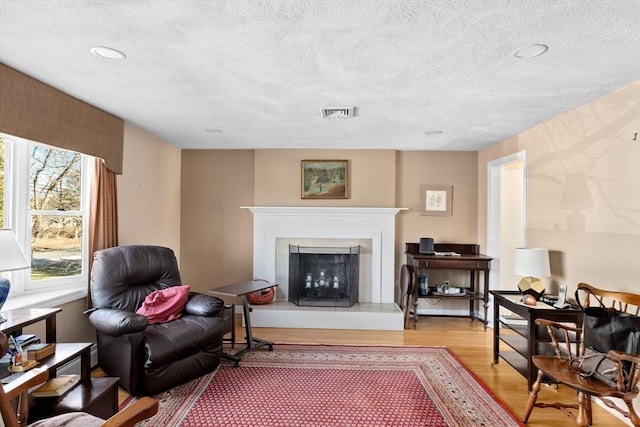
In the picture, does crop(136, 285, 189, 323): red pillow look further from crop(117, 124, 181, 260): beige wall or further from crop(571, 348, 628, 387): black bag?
crop(571, 348, 628, 387): black bag

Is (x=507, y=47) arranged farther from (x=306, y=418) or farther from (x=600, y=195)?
(x=306, y=418)

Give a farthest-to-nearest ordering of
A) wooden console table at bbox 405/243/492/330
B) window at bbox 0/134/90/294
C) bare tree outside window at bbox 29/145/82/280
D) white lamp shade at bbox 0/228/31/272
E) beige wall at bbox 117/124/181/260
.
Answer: wooden console table at bbox 405/243/492/330 → beige wall at bbox 117/124/181/260 → bare tree outside window at bbox 29/145/82/280 → window at bbox 0/134/90/294 → white lamp shade at bbox 0/228/31/272

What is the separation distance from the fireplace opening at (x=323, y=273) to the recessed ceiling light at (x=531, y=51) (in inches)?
126

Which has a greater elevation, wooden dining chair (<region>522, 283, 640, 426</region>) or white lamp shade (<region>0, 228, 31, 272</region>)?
white lamp shade (<region>0, 228, 31, 272</region>)

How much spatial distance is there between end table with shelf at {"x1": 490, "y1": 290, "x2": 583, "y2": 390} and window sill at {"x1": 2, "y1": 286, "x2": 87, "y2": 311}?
3697mm

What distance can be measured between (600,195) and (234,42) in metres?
2.86

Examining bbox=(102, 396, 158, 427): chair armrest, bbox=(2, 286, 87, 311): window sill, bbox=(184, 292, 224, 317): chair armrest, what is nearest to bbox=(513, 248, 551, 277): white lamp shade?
bbox=(184, 292, 224, 317): chair armrest

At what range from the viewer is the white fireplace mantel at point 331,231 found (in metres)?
4.82

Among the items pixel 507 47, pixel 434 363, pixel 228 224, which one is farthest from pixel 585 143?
pixel 228 224

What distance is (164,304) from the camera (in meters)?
3.12

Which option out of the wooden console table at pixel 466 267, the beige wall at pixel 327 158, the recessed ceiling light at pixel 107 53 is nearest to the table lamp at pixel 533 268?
the wooden console table at pixel 466 267

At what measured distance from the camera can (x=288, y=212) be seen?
4.83 meters

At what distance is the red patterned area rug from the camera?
8.03ft

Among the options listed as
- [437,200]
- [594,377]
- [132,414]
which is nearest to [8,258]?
[132,414]
